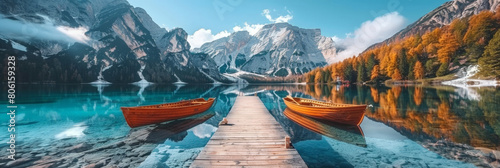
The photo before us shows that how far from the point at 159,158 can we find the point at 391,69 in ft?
349

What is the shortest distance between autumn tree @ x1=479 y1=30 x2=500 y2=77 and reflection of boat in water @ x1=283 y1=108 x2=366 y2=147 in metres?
72.2

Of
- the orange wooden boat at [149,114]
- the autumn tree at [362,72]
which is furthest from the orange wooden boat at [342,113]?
the autumn tree at [362,72]

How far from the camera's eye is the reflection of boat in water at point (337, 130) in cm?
1324

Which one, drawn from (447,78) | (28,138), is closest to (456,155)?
(28,138)

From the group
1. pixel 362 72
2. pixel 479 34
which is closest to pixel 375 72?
pixel 362 72

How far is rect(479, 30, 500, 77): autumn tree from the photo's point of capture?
52.6 metres

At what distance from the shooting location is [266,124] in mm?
14383

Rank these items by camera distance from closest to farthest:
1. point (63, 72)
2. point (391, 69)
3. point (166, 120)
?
point (166, 120) → point (391, 69) → point (63, 72)

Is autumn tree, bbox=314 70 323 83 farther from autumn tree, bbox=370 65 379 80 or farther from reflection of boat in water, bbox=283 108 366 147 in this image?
reflection of boat in water, bbox=283 108 366 147

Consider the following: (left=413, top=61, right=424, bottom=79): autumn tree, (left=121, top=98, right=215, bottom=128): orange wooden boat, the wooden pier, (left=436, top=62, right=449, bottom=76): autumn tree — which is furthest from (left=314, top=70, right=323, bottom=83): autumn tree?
the wooden pier

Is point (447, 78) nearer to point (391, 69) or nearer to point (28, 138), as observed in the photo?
point (391, 69)

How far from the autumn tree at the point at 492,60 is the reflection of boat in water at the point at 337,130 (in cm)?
7223

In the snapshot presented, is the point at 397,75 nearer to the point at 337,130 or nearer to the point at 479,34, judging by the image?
the point at 479,34

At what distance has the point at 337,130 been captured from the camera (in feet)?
50.6
